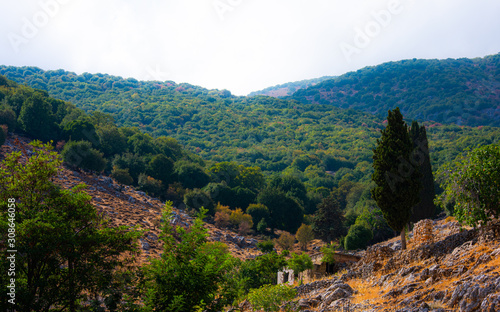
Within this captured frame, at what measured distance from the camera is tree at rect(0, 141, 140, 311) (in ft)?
31.7

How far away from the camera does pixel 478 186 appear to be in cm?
1334

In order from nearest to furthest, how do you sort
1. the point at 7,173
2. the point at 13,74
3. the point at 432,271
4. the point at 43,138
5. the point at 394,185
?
the point at 7,173
the point at 432,271
the point at 394,185
the point at 43,138
the point at 13,74

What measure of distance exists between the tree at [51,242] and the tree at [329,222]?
38472mm

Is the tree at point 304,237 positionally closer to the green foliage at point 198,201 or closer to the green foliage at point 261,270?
the green foliage at point 198,201

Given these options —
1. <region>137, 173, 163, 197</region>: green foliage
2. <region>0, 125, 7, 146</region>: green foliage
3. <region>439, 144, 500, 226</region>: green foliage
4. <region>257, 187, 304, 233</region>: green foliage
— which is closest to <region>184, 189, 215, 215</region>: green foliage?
<region>137, 173, 163, 197</region>: green foliage

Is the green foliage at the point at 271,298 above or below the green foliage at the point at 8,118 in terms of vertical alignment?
below

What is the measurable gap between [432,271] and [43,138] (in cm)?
5125

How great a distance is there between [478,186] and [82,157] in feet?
138

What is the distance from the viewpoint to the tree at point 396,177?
1745 cm

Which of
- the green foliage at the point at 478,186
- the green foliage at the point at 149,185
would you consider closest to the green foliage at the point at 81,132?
the green foliage at the point at 149,185

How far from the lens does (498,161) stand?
13.0 m

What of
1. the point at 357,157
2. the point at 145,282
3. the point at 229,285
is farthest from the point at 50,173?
the point at 357,157

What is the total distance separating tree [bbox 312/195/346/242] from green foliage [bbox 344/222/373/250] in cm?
807

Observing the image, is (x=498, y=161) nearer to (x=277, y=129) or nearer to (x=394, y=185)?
(x=394, y=185)
